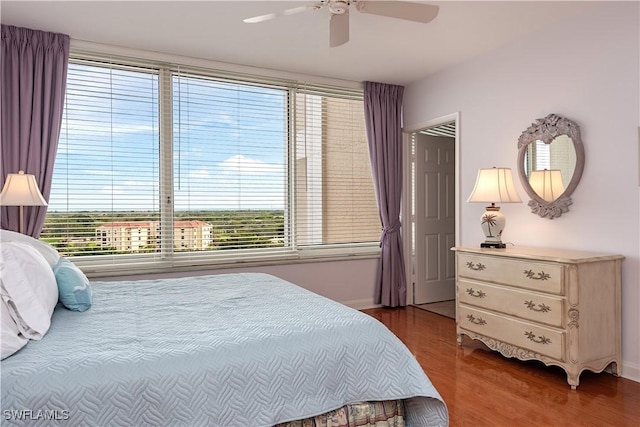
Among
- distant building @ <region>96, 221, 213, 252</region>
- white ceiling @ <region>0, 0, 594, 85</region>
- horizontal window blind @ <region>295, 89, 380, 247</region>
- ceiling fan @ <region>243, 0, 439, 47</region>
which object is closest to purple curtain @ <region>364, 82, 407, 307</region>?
horizontal window blind @ <region>295, 89, 380, 247</region>

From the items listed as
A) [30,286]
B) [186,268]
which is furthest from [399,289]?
[30,286]

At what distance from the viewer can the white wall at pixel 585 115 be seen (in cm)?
302

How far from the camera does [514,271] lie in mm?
3211

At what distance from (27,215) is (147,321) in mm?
2116

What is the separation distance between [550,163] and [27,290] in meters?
3.47

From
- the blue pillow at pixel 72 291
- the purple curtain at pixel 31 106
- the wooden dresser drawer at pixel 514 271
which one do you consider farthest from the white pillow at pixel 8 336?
the wooden dresser drawer at pixel 514 271

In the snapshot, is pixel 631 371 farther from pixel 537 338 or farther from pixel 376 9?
pixel 376 9

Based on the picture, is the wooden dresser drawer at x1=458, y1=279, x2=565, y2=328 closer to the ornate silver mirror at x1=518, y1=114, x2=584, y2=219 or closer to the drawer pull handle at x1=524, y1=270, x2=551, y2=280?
the drawer pull handle at x1=524, y1=270, x2=551, y2=280

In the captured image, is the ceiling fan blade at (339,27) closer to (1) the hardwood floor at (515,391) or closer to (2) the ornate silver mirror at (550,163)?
(2) the ornate silver mirror at (550,163)

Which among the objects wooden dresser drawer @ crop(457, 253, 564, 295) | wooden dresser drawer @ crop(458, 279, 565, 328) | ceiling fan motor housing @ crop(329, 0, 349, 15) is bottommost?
wooden dresser drawer @ crop(458, 279, 565, 328)

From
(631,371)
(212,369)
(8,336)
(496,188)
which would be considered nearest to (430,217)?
(496,188)

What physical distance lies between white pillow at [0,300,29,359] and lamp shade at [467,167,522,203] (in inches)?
122

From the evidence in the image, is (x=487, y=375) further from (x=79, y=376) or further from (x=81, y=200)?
(x=81, y=200)

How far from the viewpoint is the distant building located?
12.7ft
